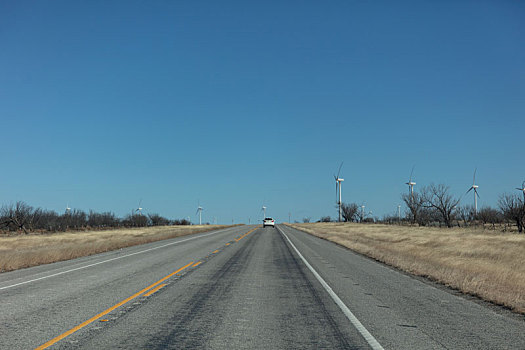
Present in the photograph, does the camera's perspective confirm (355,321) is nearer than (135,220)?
Yes

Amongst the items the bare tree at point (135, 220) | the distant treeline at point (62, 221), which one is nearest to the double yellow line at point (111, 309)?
the distant treeline at point (62, 221)

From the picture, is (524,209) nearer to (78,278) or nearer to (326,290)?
(326,290)

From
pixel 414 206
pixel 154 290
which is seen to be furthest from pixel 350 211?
pixel 154 290

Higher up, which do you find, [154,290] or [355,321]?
[154,290]

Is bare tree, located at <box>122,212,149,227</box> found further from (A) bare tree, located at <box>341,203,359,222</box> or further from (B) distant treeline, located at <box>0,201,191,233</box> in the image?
(A) bare tree, located at <box>341,203,359,222</box>

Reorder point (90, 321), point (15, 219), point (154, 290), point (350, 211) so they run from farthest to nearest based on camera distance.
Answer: point (350, 211) < point (15, 219) < point (154, 290) < point (90, 321)

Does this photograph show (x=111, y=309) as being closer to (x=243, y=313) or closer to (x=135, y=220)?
(x=243, y=313)

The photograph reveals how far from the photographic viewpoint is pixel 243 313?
7270mm

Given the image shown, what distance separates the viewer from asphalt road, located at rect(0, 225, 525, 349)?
5.59m

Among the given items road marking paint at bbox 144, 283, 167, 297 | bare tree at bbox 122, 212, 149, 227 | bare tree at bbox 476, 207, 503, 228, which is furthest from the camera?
bare tree at bbox 122, 212, 149, 227

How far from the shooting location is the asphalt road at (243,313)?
5.59 metres

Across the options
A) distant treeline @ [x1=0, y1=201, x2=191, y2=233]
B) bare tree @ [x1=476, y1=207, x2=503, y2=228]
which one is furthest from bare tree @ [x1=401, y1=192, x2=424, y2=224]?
distant treeline @ [x1=0, y1=201, x2=191, y2=233]

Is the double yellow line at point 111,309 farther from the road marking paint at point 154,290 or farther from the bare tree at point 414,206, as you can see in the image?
the bare tree at point 414,206

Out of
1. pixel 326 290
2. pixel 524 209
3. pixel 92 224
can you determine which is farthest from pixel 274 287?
pixel 92 224
